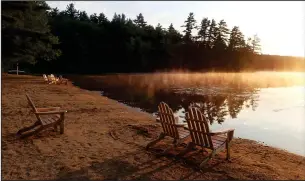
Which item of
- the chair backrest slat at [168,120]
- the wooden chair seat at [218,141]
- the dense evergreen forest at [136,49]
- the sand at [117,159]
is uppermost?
the dense evergreen forest at [136,49]

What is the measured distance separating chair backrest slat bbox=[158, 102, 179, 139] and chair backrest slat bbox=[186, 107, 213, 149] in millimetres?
599

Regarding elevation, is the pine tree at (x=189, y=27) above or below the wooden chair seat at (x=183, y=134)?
above

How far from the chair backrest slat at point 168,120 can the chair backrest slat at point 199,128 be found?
1.97 feet

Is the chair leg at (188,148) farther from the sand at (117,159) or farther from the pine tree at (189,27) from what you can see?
the pine tree at (189,27)

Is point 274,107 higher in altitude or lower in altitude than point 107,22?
lower

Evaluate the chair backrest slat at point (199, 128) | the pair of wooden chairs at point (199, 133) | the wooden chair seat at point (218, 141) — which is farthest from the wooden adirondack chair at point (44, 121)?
the wooden chair seat at point (218, 141)

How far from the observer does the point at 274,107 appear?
699 inches

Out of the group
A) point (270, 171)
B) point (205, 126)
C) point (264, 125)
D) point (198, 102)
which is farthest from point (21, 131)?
point (198, 102)

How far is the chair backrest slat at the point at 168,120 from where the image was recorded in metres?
7.02

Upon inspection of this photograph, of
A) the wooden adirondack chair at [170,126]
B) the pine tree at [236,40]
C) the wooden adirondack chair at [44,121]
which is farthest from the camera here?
the pine tree at [236,40]

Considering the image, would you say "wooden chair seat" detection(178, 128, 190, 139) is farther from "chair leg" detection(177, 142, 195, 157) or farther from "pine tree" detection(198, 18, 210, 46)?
"pine tree" detection(198, 18, 210, 46)

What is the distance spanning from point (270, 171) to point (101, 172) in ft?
10.3

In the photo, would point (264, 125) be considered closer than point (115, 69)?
Yes

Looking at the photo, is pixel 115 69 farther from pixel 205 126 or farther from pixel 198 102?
pixel 205 126
